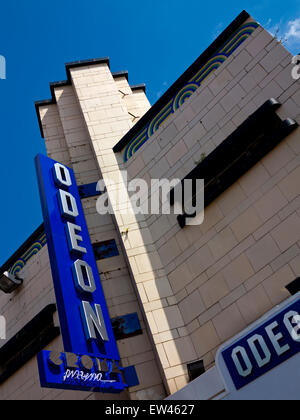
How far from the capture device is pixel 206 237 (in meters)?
8.77

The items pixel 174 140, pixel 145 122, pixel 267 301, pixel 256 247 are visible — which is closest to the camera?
pixel 267 301

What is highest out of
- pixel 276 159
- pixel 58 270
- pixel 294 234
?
pixel 276 159

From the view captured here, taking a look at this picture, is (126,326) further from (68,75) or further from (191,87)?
(68,75)

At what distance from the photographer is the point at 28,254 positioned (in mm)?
13625

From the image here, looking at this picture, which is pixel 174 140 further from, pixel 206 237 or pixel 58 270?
pixel 58 270

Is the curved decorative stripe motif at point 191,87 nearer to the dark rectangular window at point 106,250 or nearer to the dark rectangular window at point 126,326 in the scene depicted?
the dark rectangular window at point 106,250

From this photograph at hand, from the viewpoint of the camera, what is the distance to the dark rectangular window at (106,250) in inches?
402

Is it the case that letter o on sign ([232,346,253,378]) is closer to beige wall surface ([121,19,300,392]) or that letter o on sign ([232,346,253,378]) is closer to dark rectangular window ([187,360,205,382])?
beige wall surface ([121,19,300,392])

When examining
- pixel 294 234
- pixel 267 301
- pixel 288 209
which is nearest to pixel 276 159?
pixel 288 209

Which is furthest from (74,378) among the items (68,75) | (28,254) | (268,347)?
(68,75)

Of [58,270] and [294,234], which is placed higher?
[58,270]

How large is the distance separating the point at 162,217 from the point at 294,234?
3.56 metres

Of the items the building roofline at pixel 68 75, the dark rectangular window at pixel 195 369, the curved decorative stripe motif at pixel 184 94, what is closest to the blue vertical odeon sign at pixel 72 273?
the dark rectangular window at pixel 195 369

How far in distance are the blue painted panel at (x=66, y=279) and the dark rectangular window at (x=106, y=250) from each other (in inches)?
39.9
